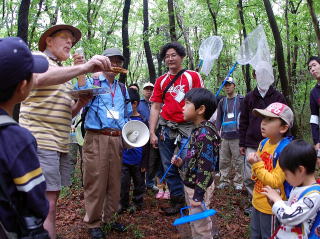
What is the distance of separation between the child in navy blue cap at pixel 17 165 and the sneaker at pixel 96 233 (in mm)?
2401

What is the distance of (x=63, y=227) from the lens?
441 cm

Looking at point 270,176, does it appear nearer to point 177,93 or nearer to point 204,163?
point 204,163

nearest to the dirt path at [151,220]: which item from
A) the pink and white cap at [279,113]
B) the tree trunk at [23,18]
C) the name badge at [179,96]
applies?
the name badge at [179,96]

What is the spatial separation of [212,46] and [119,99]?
79.8 inches

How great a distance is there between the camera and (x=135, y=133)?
4.16 m

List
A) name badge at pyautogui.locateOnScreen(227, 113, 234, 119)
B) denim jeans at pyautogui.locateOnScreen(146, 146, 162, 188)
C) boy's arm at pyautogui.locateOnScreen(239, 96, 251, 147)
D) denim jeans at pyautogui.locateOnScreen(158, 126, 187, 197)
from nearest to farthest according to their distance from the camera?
denim jeans at pyautogui.locateOnScreen(158, 126, 187, 197), boy's arm at pyautogui.locateOnScreen(239, 96, 251, 147), denim jeans at pyautogui.locateOnScreen(146, 146, 162, 188), name badge at pyautogui.locateOnScreen(227, 113, 234, 119)

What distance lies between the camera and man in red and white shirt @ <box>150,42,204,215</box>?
450 cm

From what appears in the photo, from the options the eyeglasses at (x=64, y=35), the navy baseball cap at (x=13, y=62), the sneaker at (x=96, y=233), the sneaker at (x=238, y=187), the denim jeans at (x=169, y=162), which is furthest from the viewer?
the sneaker at (x=238, y=187)

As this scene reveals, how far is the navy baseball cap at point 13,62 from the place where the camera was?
4.68ft

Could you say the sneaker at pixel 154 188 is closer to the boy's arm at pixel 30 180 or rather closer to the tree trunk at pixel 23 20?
the tree trunk at pixel 23 20

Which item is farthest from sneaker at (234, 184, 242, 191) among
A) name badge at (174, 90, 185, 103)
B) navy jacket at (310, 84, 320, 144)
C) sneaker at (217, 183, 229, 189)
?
name badge at (174, 90, 185, 103)

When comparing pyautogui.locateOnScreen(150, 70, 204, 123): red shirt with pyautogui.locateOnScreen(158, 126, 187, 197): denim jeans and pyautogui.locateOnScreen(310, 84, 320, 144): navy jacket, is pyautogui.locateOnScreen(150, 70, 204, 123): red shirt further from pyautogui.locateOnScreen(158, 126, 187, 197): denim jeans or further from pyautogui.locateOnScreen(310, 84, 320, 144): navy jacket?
pyautogui.locateOnScreen(310, 84, 320, 144): navy jacket

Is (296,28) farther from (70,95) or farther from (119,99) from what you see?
(70,95)

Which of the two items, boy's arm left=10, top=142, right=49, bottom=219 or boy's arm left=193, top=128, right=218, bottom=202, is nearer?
boy's arm left=10, top=142, right=49, bottom=219
